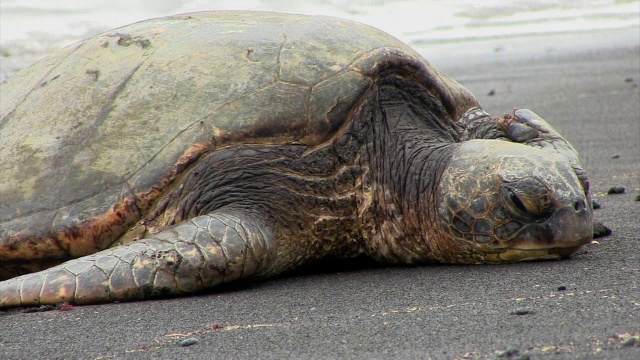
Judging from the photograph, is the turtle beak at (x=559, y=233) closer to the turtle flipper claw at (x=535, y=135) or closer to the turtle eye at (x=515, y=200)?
the turtle eye at (x=515, y=200)

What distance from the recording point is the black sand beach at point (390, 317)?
2381 mm

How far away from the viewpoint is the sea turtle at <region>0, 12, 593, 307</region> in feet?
10.9

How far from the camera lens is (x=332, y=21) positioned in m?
4.20

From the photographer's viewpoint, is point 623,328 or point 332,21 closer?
point 623,328

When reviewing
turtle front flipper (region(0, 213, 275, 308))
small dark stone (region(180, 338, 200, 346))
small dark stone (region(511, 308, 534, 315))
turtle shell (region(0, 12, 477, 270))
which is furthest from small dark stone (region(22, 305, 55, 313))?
small dark stone (region(511, 308, 534, 315))

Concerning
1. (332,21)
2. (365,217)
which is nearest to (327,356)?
(365,217)

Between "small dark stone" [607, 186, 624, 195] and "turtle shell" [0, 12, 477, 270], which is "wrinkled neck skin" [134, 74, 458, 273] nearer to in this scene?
"turtle shell" [0, 12, 477, 270]

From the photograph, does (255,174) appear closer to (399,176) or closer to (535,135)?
(399,176)

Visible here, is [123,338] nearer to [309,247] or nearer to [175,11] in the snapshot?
[309,247]

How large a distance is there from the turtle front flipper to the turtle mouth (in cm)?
102

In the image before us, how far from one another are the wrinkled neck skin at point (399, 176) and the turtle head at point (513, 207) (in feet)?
0.36

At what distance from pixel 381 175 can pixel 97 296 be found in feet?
4.30

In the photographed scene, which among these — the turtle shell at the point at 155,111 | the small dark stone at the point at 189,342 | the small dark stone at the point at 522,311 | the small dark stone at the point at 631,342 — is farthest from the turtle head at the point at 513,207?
the small dark stone at the point at 189,342

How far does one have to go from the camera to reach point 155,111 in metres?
3.73
